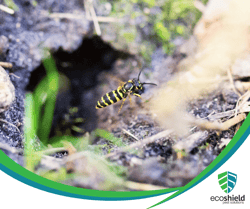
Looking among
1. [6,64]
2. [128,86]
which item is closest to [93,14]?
[128,86]

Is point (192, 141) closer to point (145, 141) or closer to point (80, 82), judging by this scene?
point (145, 141)

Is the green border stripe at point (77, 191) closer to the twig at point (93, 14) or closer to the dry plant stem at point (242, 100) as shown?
the dry plant stem at point (242, 100)

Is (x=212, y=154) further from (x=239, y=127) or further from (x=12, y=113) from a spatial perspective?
(x=12, y=113)

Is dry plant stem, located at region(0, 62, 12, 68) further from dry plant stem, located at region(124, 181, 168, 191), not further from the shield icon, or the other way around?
the shield icon

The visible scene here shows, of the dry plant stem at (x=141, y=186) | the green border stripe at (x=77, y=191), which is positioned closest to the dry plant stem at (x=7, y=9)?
the green border stripe at (x=77, y=191)

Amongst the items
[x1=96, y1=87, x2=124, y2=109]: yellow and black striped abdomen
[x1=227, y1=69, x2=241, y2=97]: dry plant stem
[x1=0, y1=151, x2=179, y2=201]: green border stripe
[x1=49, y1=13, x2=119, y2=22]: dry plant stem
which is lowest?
[x1=0, y1=151, x2=179, y2=201]: green border stripe

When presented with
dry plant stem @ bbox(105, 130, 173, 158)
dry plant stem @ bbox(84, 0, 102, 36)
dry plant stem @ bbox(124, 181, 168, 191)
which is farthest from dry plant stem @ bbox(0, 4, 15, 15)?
dry plant stem @ bbox(124, 181, 168, 191)

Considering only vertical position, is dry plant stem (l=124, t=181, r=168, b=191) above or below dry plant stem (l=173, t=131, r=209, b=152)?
below

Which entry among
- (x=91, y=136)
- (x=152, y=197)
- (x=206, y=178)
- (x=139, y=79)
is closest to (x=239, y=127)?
(x=206, y=178)
